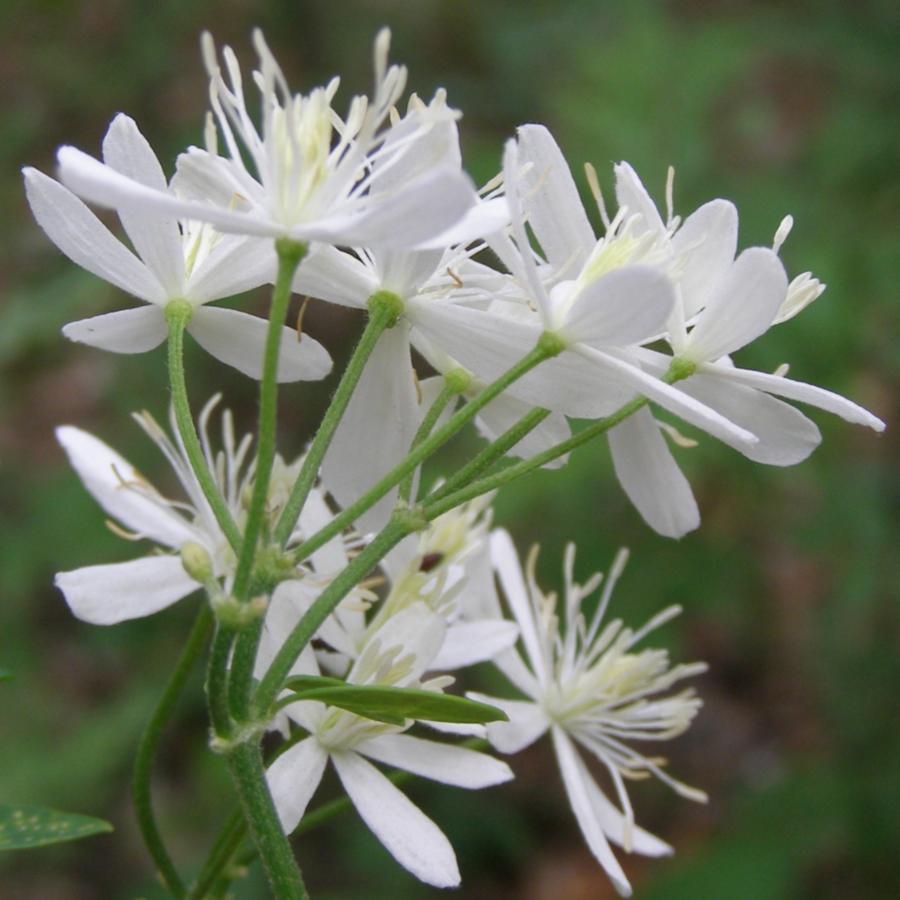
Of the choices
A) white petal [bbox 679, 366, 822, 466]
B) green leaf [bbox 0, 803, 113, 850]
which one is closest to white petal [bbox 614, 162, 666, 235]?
white petal [bbox 679, 366, 822, 466]

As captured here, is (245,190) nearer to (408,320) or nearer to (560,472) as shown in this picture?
(408,320)

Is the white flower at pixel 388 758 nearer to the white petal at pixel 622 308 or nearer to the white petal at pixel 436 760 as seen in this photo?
the white petal at pixel 436 760

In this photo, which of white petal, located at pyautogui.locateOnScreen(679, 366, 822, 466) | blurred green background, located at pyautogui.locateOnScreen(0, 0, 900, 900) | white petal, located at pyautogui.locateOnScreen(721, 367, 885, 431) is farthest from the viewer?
blurred green background, located at pyautogui.locateOnScreen(0, 0, 900, 900)

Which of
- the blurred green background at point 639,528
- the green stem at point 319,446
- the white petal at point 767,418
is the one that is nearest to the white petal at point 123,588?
the green stem at point 319,446

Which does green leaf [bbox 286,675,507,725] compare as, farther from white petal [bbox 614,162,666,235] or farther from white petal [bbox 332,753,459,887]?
white petal [bbox 614,162,666,235]

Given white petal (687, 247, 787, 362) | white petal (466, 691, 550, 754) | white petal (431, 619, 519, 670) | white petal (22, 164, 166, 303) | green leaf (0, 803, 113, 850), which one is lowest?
green leaf (0, 803, 113, 850)

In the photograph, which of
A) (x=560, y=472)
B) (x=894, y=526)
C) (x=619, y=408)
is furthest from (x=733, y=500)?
(x=619, y=408)
